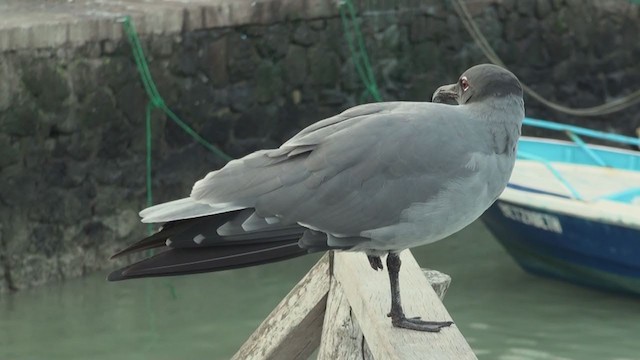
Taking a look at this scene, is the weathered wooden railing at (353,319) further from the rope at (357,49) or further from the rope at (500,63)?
the rope at (500,63)

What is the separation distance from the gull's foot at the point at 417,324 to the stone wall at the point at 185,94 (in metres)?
4.88

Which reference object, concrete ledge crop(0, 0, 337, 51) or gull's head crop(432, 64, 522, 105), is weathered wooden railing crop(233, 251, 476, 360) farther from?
concrete ledge crop(0, 0, 337, 51)

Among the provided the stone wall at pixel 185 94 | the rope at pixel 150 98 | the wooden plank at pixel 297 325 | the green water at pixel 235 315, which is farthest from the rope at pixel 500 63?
the wooden plank at pixel 297 325

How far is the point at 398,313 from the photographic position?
3.16 meters

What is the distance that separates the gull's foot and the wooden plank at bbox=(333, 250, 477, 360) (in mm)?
18

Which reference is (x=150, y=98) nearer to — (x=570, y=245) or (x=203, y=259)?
(x=570, y=245)

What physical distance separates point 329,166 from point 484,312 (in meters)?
4.90

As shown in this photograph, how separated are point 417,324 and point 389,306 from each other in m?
0.18

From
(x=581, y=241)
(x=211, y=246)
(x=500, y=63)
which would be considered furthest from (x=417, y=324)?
(x=500, y=63)

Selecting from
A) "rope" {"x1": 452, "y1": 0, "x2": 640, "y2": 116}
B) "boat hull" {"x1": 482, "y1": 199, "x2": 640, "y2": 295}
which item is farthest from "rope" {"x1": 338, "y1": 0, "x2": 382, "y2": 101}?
"boat hull" {"x1": 482, "y1": 199, "x2": 640, "y2": 295}

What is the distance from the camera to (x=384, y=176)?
3.16m

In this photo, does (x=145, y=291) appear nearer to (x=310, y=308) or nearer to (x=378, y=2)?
(x=378, y=2)

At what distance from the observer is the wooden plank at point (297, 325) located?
142 inches

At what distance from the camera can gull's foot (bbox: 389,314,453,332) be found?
3060mm
